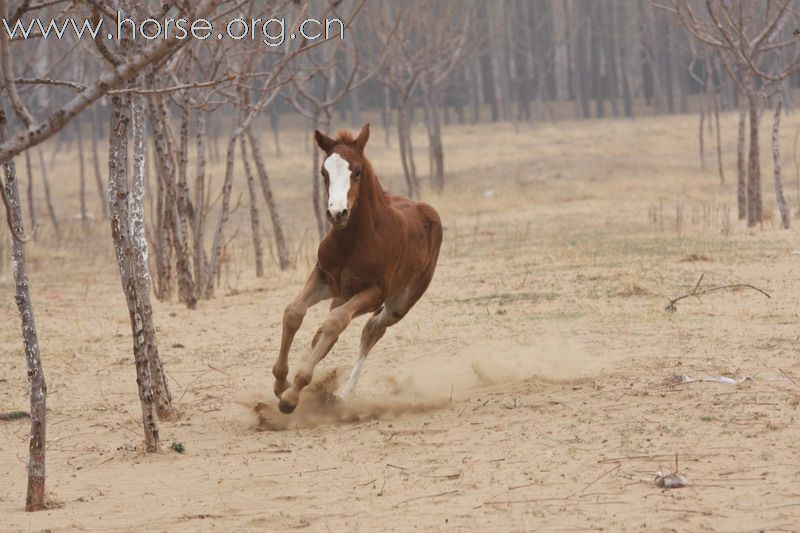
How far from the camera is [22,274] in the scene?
570 cm

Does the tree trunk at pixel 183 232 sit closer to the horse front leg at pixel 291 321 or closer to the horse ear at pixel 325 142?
the horse front leg at pixel 291 321

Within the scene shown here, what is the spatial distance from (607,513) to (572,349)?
428 cm

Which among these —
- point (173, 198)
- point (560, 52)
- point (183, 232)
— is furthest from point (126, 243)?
point (560, 52)

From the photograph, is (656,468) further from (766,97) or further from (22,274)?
(766,97)

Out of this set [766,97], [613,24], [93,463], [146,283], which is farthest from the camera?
[613,24]

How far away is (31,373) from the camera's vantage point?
580cm

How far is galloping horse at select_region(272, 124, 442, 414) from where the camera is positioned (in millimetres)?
7180

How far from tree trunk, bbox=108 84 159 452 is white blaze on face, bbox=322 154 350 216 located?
1.26 metres

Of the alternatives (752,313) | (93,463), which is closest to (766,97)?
(752,313)

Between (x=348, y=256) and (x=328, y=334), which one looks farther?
(x=348, y=256)

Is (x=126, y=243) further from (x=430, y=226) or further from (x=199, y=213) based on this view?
(x=199, y=213)

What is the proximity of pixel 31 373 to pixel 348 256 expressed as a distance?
2.53 meters

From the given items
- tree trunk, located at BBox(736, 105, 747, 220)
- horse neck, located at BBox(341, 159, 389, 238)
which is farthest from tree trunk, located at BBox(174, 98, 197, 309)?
tree trunk, located at BBox(736, 105, 747, 220)

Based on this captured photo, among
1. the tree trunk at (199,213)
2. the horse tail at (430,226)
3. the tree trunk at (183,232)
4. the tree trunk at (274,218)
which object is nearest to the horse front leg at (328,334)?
the horse tail at (430,226)
